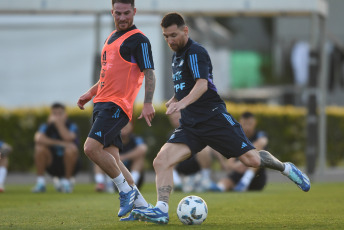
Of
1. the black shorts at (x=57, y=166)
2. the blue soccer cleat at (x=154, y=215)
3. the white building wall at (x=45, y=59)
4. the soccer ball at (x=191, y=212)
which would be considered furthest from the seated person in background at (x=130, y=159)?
the white building wall at (x=45, y=59)

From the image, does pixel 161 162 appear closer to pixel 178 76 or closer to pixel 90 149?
pixel 90 149

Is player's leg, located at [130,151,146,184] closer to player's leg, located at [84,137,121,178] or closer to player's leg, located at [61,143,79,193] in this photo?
player's leg, located at [61,143,79,193]

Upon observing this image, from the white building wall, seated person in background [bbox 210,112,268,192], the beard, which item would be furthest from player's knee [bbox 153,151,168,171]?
the white building wall

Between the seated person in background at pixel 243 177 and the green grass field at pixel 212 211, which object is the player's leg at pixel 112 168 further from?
the seated person in background at pixel 243 177

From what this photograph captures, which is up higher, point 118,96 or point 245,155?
point 118,96

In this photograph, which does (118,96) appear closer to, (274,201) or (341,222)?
(341,222)

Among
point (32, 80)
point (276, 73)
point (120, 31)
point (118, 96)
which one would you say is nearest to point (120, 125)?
point (118, 96)

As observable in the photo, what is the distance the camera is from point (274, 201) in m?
10.4

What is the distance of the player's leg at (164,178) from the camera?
6.93 meters

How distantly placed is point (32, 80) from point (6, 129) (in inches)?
71.7

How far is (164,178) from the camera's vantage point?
7.13 metres

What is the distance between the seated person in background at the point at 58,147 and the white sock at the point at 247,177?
9.90 feet

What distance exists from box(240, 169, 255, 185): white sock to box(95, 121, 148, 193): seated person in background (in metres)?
1.80

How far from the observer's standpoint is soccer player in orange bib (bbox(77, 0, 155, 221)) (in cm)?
737
